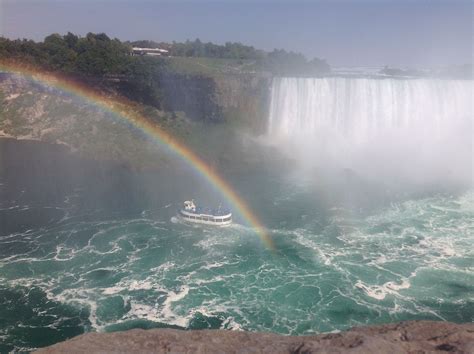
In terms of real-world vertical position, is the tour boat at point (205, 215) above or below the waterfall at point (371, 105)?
below

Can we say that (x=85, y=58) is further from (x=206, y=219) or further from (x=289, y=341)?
(x=289, y=341)

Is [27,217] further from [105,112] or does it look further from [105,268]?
[105,112]

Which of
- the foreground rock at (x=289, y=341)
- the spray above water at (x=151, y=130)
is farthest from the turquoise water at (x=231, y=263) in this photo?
the foreground rock at (x=289, y=341)

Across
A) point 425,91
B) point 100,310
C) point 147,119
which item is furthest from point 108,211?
point 425,91

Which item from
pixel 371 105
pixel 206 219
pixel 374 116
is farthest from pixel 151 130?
pixel 374 116

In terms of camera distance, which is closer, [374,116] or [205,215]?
[205,215]

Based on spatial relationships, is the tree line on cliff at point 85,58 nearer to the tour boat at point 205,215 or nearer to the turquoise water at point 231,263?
the turquoise water at point 231,263

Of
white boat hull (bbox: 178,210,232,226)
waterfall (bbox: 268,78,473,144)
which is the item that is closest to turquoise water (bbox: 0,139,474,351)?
white boat hull (bbox: 178,210,232,226)
